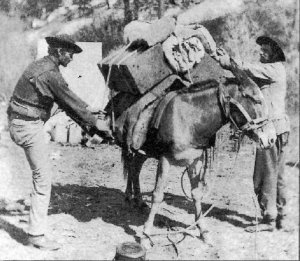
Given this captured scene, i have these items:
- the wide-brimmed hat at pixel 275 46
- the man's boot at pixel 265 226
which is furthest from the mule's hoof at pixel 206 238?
the wide-brimmed hat at pixel 275 46

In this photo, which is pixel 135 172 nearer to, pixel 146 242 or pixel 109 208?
pixel 109 208

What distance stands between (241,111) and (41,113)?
2361 mm

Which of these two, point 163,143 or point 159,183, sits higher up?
point 163,143

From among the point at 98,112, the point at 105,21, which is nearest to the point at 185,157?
the point at 98,112

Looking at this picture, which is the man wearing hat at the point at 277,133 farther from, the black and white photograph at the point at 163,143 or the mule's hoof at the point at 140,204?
the mule's hoof at the point at 140,204

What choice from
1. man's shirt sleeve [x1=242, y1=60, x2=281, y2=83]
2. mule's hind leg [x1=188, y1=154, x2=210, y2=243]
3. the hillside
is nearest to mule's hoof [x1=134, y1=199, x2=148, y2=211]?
mule's hind leg [x1=188, y1=154, x2=210, y2=243]

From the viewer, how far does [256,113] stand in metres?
4.88

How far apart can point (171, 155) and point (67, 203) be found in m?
2.54

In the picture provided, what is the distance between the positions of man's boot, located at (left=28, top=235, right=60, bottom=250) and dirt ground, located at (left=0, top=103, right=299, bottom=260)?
6cm

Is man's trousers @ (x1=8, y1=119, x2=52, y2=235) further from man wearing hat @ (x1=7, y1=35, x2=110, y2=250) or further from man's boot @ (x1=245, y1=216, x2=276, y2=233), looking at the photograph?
man's boot @ (x1=245, y1=216, x2=276, y2=233)

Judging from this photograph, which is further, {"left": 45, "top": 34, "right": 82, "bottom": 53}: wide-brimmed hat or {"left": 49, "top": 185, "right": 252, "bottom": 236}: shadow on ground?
{"left": 49, "top": 185, "right": 252, "bottom": 236}: shadow on ground

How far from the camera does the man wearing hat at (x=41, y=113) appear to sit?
496 centimetres

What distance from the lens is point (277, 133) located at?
539cm

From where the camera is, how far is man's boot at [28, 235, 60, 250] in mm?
5105
